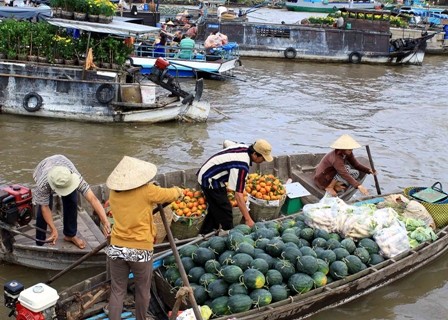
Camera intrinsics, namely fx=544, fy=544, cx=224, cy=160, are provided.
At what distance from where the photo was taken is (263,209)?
24.5 ft

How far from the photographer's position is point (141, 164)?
4609 millimetres

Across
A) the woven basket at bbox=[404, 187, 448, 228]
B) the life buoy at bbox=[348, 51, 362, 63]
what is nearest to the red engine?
the woven basket at bbox=[404, 187, 448, 228]

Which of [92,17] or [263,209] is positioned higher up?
[92,17]

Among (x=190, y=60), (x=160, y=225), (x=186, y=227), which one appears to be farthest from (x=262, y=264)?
(x=190, y=60)

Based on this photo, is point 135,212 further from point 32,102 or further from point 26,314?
point 32,102

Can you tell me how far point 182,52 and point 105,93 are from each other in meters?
7.36

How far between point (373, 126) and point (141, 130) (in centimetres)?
645

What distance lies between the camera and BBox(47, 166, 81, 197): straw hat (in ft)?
18.3

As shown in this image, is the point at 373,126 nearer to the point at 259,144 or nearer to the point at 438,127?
the point at 438,127

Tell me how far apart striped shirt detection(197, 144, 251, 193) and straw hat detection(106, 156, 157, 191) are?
181cm

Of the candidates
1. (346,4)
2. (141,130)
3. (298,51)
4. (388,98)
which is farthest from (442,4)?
(141,130)

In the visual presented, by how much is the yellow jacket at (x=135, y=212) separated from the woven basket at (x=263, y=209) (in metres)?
3.03

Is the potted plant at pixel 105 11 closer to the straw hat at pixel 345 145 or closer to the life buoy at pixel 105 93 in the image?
the life buoy at pixel 105 93

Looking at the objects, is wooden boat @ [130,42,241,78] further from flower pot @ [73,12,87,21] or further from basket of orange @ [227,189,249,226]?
basket of orange @ [227,189,249,226]
